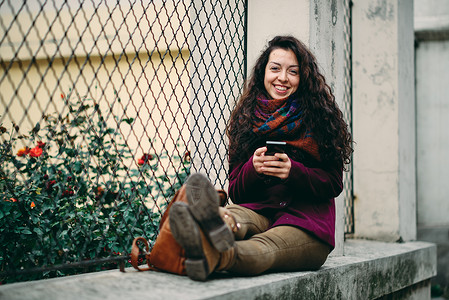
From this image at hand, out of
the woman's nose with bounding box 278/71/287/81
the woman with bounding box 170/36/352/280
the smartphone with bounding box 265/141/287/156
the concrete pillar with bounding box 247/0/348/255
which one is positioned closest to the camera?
the woman with bounding box 170/36/352/280

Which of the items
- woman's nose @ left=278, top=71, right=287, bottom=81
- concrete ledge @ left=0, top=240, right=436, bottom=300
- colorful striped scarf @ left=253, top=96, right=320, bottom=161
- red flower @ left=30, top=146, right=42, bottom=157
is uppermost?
woman's nose @ left=278, top=71, right=287, bottom=81

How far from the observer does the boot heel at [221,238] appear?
1993mm

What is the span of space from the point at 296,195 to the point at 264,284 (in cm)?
60

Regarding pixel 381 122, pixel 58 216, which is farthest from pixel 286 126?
pixel 381 122

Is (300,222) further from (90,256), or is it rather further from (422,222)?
(422,222)

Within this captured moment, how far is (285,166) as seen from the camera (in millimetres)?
2508

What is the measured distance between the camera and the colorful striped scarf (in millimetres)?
2641

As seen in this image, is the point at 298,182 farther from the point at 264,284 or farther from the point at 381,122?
the point at 381,122

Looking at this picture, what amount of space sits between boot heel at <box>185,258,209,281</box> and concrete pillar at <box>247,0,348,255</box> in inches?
62.5

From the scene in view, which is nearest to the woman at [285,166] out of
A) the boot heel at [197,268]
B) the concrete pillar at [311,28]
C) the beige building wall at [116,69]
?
the boot heel at [197,268]

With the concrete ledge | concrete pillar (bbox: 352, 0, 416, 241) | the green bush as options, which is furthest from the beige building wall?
the concrete ledge

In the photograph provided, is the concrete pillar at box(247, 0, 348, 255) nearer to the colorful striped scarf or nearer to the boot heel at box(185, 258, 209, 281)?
the colorful striped scarf

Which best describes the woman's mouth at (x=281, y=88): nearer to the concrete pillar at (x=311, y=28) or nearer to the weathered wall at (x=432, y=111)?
the concrete pillar at (x=311, y=28)

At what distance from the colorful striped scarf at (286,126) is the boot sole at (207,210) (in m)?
0.78
